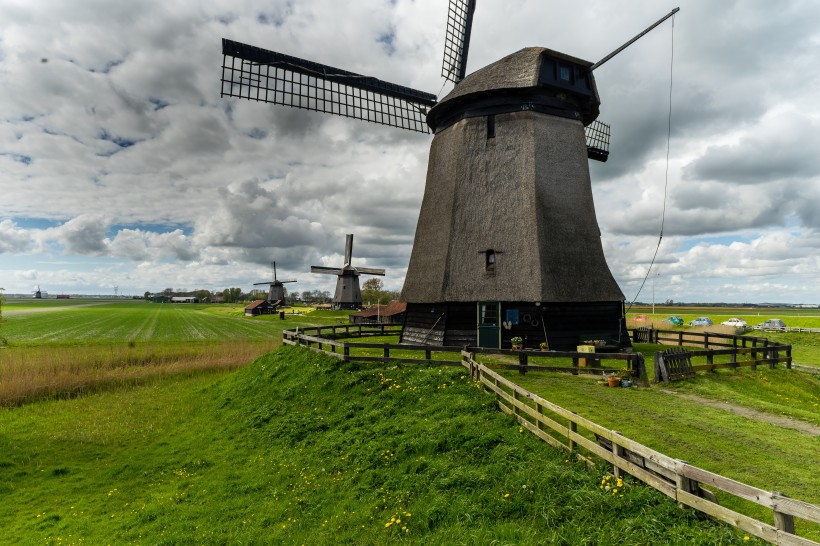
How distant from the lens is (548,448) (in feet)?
26.0

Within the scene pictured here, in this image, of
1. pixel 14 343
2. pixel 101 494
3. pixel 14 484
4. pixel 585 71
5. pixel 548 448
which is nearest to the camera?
pixel 548 448

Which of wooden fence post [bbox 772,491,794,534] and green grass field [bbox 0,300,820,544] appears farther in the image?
green grass field [bbox 0,300,820,544]

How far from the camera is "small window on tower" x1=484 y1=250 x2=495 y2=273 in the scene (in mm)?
17922

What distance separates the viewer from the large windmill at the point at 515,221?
17.3m

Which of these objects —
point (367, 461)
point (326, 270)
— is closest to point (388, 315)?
point (326, 270)

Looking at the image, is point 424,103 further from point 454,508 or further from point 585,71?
point 454,508

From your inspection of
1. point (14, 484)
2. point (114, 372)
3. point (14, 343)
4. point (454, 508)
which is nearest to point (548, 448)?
point (454, 508)

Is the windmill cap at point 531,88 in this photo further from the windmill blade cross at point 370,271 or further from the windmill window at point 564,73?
the windmill blade cross at point 370,271

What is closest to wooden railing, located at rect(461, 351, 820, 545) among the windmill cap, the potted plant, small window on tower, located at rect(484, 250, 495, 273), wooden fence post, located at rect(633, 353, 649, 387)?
the potted plant

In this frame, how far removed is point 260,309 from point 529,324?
3558 inches

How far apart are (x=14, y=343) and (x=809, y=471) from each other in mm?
56184

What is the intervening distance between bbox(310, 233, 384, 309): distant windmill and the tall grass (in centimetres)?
4670

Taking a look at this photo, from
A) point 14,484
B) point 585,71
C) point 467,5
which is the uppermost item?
point 467,5

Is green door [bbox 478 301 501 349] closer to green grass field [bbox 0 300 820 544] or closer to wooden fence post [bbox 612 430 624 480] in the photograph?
green grass field [bbox 0 300 820 544]
